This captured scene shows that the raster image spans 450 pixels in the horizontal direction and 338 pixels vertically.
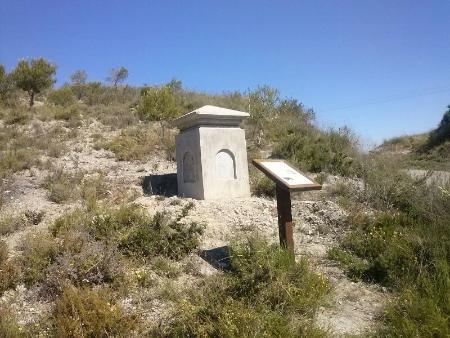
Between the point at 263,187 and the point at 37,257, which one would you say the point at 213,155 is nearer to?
the point at 263,187

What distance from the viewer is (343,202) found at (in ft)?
26.0

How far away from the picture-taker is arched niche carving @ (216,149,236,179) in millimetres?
8508

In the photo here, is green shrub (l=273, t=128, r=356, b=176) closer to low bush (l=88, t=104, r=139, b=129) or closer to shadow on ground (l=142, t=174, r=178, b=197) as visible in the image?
shadow on ground (l=142, t=174, r=178, b=197)

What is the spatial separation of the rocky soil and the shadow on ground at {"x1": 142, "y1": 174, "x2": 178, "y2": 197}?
18 centimetres

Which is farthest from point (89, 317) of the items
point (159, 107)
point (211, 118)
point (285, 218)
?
point (159, 107)

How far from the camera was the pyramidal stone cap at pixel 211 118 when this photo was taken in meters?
8.34

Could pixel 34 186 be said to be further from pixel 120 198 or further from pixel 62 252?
pixel 62 252

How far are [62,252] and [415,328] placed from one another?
157 inches

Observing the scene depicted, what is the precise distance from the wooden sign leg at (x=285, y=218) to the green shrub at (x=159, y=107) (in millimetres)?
10466

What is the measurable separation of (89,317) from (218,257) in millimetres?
2110

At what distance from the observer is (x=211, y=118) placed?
27.8 ft

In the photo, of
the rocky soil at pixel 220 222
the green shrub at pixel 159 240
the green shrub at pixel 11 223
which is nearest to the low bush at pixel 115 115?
the rocky soil at pixel 220 222

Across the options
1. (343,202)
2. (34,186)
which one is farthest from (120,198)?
(343,202)

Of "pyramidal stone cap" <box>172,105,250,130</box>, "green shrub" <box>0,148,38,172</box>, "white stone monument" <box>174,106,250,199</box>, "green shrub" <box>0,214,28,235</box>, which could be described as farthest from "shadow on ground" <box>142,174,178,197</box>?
"green shrub" <box>0,148,38,172</box>
